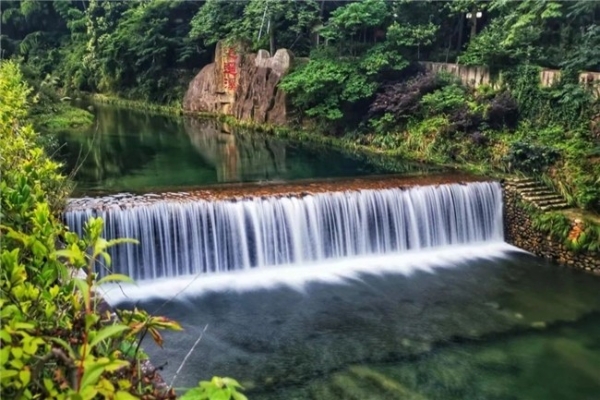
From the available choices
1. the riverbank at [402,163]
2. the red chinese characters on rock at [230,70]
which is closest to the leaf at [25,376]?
the riverbank at [402,163]

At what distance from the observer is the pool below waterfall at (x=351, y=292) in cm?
745

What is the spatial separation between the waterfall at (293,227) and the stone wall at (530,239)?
245 millimetres

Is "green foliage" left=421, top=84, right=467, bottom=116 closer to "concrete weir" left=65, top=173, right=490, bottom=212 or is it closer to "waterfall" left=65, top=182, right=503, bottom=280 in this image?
"concrete weir" left=65, top=173, right=490, bottom=212

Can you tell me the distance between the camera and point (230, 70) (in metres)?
Result: 26.8

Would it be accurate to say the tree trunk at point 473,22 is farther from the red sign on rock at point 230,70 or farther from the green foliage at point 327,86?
the red sign on rock at point 230,70

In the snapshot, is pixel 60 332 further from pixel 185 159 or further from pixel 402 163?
pixel 185 159

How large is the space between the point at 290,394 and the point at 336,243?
534 cm

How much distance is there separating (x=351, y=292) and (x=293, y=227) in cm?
214

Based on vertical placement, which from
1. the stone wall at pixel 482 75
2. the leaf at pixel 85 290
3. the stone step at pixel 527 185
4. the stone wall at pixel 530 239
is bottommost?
the stone wall at pixel 530 239

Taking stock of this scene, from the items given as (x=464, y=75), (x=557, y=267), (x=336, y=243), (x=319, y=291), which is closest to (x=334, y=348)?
(x=319, y=291)

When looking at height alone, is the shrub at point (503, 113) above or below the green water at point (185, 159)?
above

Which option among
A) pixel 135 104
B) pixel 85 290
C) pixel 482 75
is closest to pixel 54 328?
pixel 85 290

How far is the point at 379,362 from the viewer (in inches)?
304

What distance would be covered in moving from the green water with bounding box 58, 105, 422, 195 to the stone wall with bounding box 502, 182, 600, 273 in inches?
140
